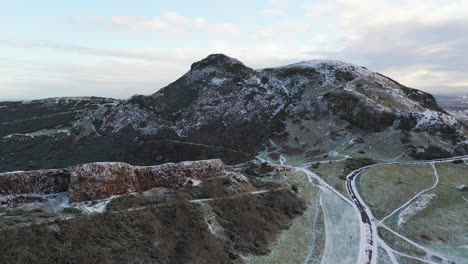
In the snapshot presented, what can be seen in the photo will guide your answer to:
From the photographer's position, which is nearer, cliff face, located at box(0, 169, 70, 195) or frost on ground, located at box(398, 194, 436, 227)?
cliff face, located at box(0, 169, 70, 195)

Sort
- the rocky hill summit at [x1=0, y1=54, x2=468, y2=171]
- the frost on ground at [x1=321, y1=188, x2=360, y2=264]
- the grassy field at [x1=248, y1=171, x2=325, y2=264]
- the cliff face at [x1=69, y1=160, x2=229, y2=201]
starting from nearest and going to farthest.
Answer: the grassy field at [x1=248, y1=171, x2=325, y2=264] → the frost on ground at [x1=321, y1=188, x2=360, y2=264] → the cliff face at [x1=69, y1=160, x2=229, y2=201] → the rocky hill summit at [x1=0, y1=54, x2=468, y2=171]

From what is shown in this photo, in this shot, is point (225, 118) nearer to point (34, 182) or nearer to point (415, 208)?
point (415, 208)

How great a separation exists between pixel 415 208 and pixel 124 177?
1587 inches

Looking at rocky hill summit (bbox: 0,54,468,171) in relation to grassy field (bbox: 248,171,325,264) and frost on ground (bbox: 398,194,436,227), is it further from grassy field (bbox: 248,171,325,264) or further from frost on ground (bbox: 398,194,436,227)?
grassy field (bbox: 248,171,325,264)

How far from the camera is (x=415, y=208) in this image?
44562 mm

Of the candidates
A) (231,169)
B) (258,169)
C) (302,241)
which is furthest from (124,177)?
(258,169)

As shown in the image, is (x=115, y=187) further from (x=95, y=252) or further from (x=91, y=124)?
(x=91, y=124)

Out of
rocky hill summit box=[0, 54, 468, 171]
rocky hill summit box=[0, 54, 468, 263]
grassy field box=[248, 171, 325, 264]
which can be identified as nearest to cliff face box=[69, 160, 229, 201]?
rocky hill summit box=[0, 54, 468, 263]

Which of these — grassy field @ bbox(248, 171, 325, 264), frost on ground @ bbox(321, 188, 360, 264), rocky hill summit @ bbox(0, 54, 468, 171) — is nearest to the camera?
grassy field @ bbox(248, 171, 325, 264)

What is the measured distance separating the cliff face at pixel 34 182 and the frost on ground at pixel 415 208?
139 ft

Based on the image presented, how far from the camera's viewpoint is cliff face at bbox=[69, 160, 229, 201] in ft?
114

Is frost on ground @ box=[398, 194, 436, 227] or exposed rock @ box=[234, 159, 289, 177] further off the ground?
exposed rock @ box=[234, 159, 289, 177]

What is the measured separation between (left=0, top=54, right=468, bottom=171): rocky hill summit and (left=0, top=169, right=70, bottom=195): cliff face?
1870 inches

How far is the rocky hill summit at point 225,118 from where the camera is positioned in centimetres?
8494
